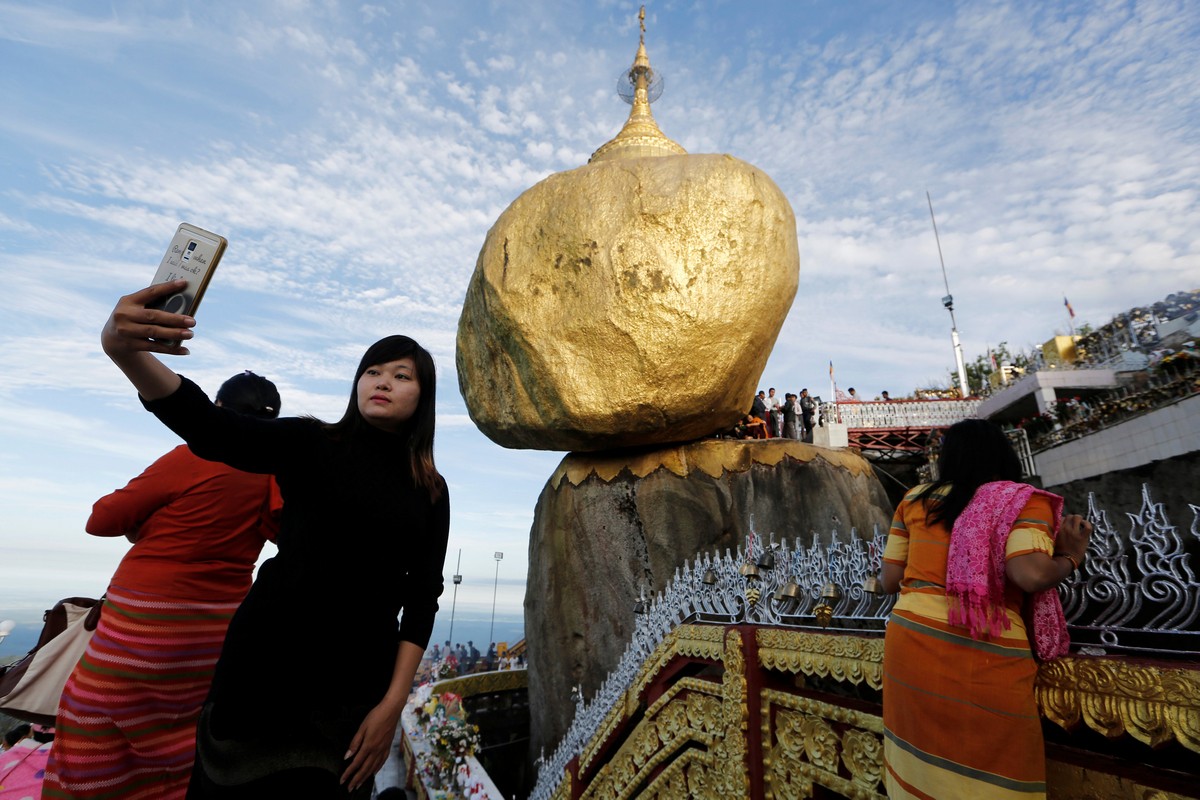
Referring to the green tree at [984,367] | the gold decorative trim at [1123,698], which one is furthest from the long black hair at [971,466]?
the green tree at [984,367]

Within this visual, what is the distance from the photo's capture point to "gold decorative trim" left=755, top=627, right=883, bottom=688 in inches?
90.9

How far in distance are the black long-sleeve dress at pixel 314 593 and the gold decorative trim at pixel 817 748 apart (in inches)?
70.4

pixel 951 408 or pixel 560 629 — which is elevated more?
pixel 951 408

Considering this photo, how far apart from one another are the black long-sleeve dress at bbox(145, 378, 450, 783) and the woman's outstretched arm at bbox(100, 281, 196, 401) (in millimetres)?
55

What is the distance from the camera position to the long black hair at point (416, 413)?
5.84 feet

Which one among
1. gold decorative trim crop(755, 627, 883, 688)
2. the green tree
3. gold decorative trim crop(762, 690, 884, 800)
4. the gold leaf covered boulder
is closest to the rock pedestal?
the gold leaf covered boulder

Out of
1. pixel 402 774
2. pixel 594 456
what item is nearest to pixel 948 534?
pixel 594 456

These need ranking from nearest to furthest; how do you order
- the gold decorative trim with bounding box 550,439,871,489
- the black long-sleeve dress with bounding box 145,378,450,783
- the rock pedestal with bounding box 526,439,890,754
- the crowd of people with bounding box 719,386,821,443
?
the black long-sleeve dress with bounding box 145,378,450,783 → the rock pedestal with bounding box 526,439,890,754 → the gold decorative trim with bounding box 550,439,871,489 → the crowd of people with bounding box 719,386,821,443

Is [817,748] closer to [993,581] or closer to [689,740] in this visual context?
[689,740]

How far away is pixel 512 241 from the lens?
24.6 ft

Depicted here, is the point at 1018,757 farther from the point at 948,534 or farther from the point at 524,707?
the point at 524,707

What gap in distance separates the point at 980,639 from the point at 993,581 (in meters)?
0.18

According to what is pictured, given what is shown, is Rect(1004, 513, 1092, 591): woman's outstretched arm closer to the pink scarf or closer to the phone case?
the pink scarf

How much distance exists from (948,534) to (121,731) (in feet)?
10.3
